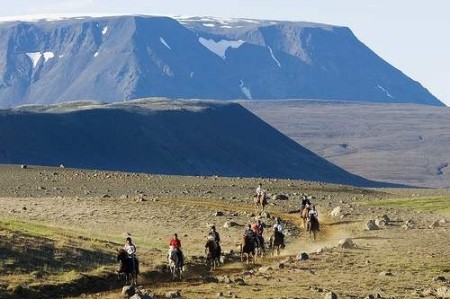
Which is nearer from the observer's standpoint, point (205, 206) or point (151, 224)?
point (151, 224)

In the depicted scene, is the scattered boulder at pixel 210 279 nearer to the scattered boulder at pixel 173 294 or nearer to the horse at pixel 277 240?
the scattered boulder at pixel 173 294

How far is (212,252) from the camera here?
47.1 m

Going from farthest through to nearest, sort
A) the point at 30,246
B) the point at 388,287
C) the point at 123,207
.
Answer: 1. the point at 123,207
2. the point at 30,246
3. the point at 388,287

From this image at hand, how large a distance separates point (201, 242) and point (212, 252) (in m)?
9.94

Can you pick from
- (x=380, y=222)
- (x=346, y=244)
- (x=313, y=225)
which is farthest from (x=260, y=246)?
(x=380, y=222)

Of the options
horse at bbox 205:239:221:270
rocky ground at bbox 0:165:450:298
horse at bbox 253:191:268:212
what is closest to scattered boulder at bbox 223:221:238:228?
rocky ground at bbox 0:165:450:298

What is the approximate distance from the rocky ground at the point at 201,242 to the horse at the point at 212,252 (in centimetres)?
64

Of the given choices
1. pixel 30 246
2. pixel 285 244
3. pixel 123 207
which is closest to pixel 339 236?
pixel 285 244

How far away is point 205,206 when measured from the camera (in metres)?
72.1

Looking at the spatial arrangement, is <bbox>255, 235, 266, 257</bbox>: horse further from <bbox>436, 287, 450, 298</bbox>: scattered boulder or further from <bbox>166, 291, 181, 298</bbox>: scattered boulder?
<bbox>436, 287, 450, 298</bbox>: scattered boulder

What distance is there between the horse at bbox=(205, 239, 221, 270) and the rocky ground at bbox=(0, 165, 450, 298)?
0.64 meters

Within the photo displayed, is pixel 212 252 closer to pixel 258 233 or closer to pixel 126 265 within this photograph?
pixel 258 233

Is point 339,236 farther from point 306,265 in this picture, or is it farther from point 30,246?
point 30,246

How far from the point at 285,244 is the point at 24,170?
170ft
